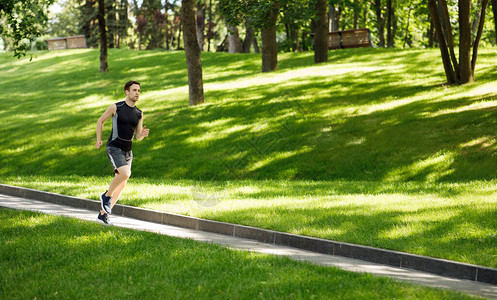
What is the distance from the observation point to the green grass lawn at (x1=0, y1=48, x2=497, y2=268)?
8250 millimetres

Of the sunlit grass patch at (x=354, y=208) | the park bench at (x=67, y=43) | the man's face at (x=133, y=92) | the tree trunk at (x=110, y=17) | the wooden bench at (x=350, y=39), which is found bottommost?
the sunlit grass patch at (x=354, y=208)

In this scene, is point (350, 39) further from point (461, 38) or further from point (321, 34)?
point (461, 38)

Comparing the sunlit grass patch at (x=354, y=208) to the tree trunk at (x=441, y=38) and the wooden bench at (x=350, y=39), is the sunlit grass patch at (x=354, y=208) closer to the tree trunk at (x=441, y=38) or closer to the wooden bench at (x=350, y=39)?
the tree trunk at (x=441, y=38)

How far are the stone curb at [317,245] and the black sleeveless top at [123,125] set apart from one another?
1.87 m

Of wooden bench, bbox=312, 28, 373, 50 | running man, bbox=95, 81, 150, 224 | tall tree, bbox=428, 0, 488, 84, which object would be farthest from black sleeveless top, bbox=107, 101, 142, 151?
wooden bench, bbox=312, 28, 373, 50

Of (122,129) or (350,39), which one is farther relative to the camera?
(350,39)

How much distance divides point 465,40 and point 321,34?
9.96 metres

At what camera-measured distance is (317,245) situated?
24.3 feet

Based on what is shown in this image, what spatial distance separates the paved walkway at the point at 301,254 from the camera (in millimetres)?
5812

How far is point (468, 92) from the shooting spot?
17.0 metres

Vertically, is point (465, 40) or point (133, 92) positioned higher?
point (465, 40)

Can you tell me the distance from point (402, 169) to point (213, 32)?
46043mm

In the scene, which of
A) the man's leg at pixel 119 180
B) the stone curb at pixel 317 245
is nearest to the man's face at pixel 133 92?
the man's leg at pixel 119 180

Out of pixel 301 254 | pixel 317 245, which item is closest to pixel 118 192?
pixel 301 254
